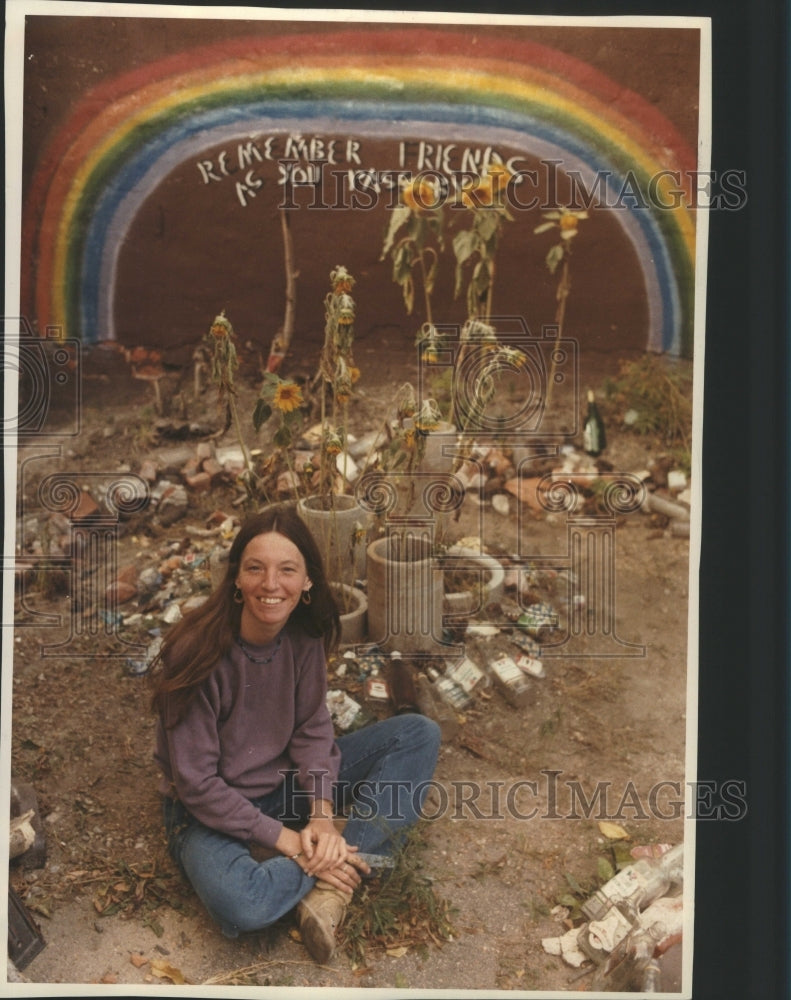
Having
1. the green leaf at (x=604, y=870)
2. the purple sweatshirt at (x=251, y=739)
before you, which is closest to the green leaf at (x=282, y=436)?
the purple sweatshirt at (x=251, y=739)

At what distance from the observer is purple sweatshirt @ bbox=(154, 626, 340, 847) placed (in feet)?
5.88

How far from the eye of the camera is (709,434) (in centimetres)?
193

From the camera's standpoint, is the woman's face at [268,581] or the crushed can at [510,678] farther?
the crushed can at [510,678]

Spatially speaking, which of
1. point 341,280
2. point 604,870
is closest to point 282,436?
point 341,280

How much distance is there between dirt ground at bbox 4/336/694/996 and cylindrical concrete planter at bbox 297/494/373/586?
5.6 inches

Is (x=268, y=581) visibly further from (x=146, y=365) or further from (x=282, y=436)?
(x=146, y=365)

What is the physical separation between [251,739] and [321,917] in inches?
13.3

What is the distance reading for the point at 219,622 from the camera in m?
1.82

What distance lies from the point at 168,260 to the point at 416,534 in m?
0.71

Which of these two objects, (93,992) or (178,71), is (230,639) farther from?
(178,71)

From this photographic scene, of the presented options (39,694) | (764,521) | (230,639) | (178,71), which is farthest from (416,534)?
(178,71)

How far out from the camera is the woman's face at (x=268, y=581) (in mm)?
1803

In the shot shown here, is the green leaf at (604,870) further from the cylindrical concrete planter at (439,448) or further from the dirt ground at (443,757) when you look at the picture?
the cylindrical concrete planter at (439,448)

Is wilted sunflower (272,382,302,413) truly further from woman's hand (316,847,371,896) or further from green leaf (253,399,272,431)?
woman's hand (316,847,371,896)
